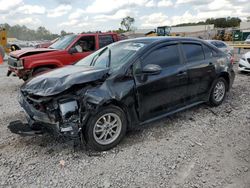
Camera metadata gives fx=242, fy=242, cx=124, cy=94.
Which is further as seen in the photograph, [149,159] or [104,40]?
[104,40]

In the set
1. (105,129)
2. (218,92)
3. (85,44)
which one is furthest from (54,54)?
(218,92)

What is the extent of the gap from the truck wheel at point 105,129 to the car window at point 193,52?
6.39 feet

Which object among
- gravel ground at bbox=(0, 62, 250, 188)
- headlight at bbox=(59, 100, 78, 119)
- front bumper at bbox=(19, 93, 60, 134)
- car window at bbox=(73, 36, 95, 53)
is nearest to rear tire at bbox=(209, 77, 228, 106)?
gravel ground at bbox=(0, 62, 250, 188)

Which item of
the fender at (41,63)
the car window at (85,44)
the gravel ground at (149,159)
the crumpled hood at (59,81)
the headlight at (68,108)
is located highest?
the car window at (85,44)

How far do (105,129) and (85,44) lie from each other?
538 centimetres

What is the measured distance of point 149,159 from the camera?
3.46 m

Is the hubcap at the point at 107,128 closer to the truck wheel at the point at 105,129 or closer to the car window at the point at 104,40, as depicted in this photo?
the truck wheel at the point at 105,129

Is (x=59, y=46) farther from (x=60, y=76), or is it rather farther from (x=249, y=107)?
(x=249, y=107)

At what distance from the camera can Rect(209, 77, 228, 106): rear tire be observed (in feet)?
17.7

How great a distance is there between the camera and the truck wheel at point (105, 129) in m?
3.48

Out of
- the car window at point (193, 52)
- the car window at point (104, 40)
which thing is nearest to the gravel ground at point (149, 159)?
the car window at point (193, 52)

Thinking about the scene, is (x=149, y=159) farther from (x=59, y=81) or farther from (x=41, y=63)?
(x=41, y=63)

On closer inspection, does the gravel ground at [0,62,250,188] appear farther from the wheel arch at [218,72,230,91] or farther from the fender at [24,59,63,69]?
the fender at [24,59,63,69]

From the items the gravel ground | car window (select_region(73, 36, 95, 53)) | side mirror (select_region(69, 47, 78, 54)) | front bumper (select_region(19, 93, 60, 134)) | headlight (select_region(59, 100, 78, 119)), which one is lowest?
the gravel ground
